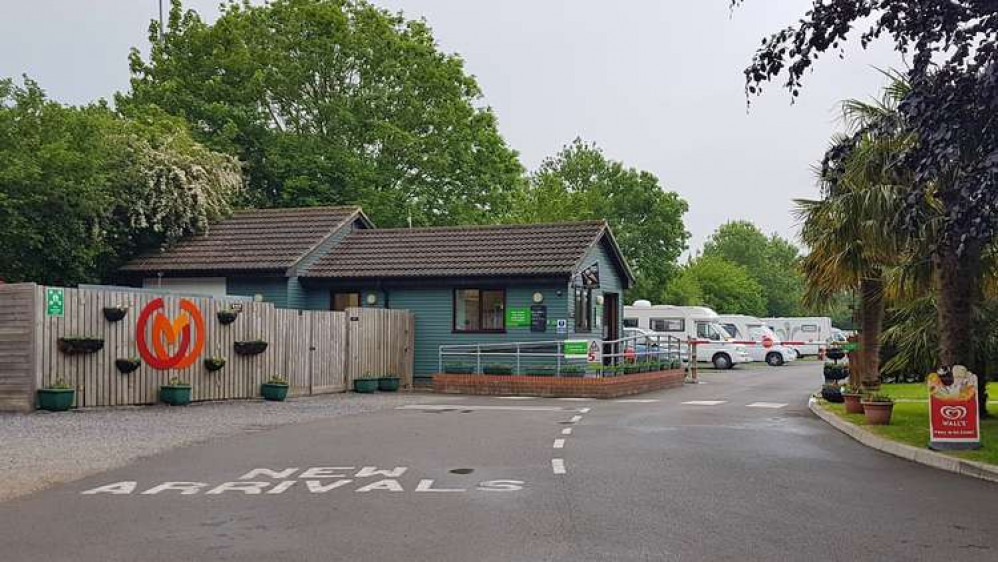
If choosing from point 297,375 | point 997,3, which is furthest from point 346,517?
point 297,375

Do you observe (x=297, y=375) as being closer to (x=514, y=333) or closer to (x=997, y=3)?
(x=514, y=333)

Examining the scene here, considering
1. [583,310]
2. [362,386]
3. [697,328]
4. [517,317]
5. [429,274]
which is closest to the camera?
[362,386]

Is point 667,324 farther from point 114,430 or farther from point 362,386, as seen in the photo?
point 114,430

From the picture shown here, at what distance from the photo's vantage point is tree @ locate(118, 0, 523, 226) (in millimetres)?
41531

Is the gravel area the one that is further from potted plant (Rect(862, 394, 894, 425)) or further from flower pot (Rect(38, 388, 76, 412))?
potted plant (Rect(862, 394, 894, 425))

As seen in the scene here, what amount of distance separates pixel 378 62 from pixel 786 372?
2077 cm

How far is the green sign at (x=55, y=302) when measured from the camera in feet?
58.0

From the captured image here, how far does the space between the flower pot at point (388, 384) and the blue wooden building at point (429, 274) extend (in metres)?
2.04

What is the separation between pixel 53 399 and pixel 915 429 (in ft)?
45.9

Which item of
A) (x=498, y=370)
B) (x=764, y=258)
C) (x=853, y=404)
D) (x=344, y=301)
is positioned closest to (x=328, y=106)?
(x=344, y=301)

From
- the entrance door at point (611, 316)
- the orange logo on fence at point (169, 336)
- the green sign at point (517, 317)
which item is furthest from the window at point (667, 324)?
the orange logo on fence at point (169, 336)

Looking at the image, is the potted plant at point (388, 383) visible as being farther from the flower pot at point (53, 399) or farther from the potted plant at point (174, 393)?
the flower pot at point (53, 399)

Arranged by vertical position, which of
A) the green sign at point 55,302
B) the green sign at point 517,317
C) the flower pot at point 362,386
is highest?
the green sign at point 55,302

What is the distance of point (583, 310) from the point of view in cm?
2983
